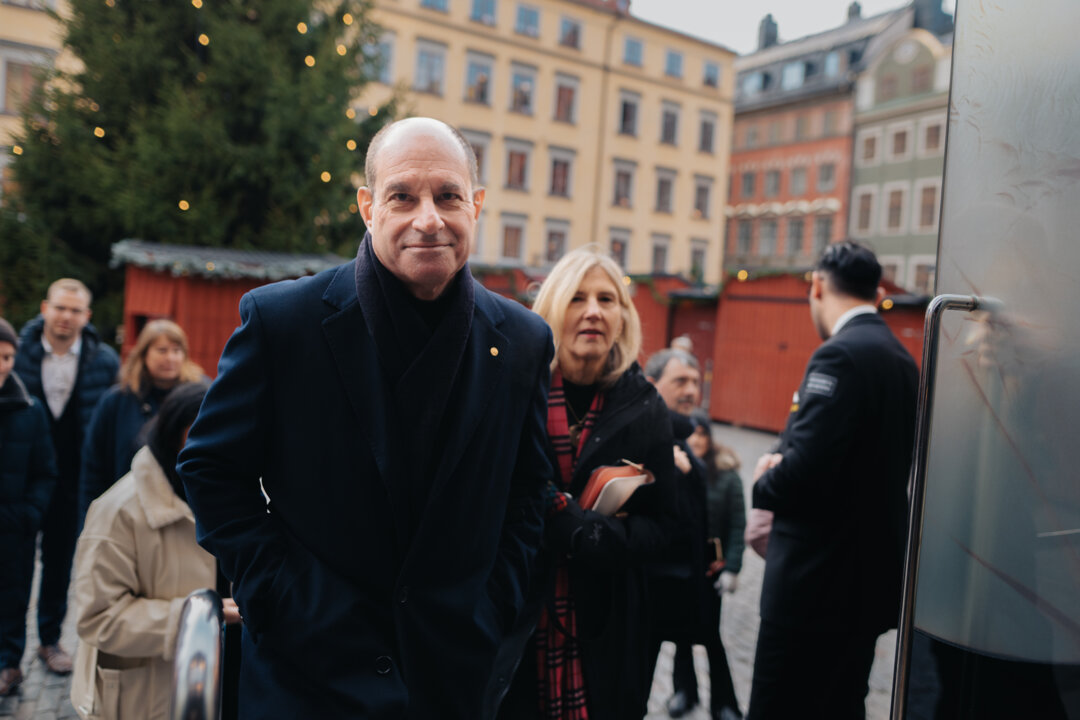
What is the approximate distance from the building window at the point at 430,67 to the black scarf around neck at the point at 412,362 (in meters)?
34.0

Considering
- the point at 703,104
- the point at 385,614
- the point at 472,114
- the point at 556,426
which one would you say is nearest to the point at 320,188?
the point at 556,426

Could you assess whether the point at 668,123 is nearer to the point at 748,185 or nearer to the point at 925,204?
the point at 748,185

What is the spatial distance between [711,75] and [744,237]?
10.7 m

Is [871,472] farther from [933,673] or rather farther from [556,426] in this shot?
[933,673]

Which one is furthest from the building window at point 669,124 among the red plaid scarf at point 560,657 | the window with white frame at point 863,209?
the red plaid scarf at point 560,657

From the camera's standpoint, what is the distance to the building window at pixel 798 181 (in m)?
44.8

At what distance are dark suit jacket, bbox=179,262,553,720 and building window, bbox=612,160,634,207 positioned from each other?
3741 centimetres

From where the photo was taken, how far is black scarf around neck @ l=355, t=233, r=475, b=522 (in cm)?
186

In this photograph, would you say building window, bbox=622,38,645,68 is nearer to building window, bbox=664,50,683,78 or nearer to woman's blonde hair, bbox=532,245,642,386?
building window, bbox=664,50,683,78

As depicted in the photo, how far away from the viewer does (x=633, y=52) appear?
129 feet

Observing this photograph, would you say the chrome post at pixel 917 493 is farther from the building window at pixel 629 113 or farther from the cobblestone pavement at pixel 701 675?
the building window at pixel 629 113

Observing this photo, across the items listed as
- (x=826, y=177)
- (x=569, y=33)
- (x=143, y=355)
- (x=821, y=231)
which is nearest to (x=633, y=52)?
(x=569, y=33)

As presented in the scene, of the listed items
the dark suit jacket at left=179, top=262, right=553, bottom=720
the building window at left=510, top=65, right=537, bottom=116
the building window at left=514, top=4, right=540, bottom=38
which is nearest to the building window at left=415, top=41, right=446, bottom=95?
the building window at left=510, top=65, right=537, bottom=116

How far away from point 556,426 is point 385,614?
3.28 ft
